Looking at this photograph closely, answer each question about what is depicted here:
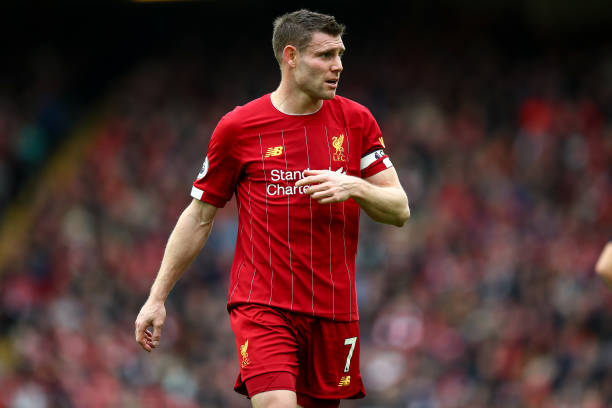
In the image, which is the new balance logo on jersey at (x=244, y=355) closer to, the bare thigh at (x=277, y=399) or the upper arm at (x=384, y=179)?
the bare thigh at (x=277, y=399)

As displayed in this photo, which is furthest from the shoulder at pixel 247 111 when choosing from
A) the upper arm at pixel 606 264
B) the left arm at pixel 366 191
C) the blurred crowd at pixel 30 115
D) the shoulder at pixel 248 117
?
the blurred crowd at pixel 30 115

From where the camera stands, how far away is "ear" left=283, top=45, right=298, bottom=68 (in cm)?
530

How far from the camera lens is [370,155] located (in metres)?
5.43

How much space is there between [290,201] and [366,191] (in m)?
0.45

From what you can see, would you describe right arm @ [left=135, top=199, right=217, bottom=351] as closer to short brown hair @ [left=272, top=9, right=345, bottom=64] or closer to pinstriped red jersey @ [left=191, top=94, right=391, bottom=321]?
pinstriped red jersey @ [left=191, top=94, right=391, bottom=321]

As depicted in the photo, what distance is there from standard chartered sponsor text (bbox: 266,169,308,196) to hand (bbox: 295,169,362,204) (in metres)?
0.32

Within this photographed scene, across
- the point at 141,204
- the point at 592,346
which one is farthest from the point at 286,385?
the point at 141,204

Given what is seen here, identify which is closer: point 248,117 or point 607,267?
point 607,267

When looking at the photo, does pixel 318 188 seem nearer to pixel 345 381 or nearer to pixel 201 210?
pixel 201 210

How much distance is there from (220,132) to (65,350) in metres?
9.44

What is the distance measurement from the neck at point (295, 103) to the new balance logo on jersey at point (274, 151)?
0.20 m

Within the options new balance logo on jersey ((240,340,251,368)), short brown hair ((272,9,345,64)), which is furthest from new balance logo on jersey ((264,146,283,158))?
new balance logo on jersey ((240,340,251,368))

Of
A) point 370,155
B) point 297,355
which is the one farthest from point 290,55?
point 297,355

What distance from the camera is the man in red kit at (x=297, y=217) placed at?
5199 mm
